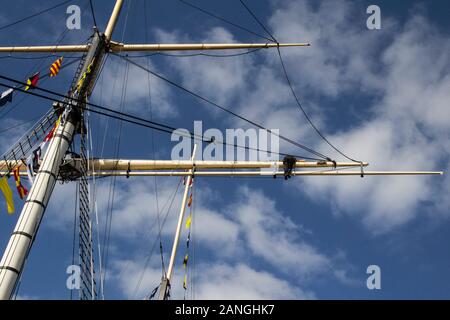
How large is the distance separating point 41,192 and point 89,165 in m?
4.92

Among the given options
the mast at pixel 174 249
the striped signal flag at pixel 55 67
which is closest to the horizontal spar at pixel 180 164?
the mast at pixel 174 249

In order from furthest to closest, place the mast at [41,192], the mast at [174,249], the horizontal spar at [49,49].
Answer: the mast at [174,249] → the horizontal spar at [49,49] → the mast at [41,192]

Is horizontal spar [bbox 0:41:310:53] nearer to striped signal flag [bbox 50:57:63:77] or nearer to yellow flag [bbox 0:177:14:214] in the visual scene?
striped signal flag [bbox 50:57:63:77]

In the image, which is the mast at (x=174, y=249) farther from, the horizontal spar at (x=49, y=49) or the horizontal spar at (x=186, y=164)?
the horizontal spar at (x=49, y=49)

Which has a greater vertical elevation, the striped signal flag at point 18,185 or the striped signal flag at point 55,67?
the striped signal flag at point 55,67

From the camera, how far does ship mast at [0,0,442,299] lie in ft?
42.0

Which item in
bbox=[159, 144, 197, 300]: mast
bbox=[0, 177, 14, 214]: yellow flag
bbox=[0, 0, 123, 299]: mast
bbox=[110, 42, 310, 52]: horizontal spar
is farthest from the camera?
bbox=[159, 144, 197, 300]: mast

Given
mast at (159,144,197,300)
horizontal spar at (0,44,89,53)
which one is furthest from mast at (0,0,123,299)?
mast at (159,144,197,300)

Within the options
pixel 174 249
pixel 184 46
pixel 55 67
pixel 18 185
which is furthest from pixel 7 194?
pixel 174 249

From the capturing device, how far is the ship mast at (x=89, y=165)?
42.0 ft

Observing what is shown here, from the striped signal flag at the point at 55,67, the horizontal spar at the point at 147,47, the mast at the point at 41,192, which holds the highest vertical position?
the horizontal spar at the point at 147,47
